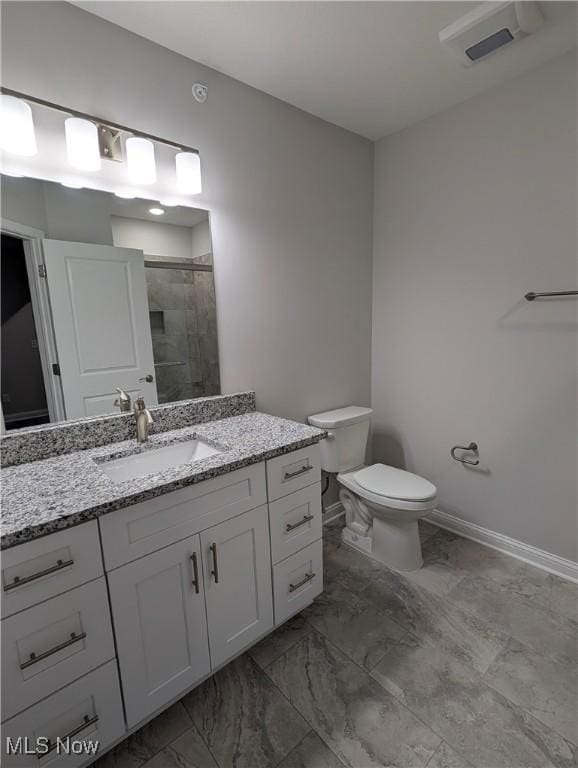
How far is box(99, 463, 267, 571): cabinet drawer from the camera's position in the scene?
103cm

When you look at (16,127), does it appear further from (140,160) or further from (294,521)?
(294,521)

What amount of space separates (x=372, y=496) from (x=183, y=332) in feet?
4.05

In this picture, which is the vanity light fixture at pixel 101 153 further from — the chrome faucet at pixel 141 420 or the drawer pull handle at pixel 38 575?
the drawer pull handle at pixel 38 575

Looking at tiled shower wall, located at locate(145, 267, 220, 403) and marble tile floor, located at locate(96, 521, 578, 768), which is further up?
tiled shower wall, located at locate(145, 267, 220, 403)

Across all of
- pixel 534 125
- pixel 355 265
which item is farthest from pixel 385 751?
pixel 534 125

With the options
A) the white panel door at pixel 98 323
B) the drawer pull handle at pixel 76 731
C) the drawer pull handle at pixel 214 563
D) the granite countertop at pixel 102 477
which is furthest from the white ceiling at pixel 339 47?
the drawer pull handle at pixel 76 731

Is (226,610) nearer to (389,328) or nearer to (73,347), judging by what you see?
(73,347)

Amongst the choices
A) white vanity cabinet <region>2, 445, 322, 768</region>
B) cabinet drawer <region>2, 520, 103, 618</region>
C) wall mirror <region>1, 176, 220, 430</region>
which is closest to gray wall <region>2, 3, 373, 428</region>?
wall mirror <region>1, 176, 220, 430</region>

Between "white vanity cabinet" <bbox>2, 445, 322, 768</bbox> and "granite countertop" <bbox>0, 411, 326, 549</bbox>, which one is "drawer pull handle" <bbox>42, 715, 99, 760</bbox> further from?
"granite countertop" <bbox>0, 411, 326, 549</bbox>

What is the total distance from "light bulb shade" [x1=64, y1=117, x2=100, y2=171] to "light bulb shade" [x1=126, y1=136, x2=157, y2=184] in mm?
119

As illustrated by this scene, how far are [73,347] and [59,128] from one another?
769 millimetres

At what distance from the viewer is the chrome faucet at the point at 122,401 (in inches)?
59.1

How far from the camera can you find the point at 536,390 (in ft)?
6.15

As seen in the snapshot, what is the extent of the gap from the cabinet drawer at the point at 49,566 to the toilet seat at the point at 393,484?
52.6 inches
